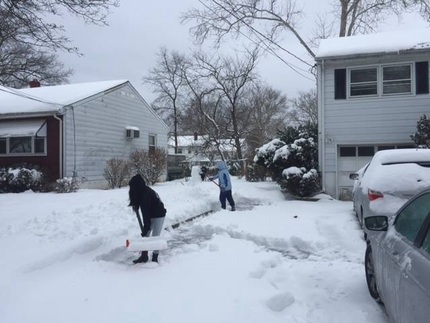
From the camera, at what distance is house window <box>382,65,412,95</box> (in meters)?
15.2

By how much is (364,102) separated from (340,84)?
1.06m

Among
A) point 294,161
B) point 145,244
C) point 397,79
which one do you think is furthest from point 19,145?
point 397,79

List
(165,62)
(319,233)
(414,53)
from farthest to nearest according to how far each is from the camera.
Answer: (165,62)
(414,53)
(319,233)

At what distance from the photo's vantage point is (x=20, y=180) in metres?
17.6

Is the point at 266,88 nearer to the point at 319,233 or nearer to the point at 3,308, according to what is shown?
the point at 319,233

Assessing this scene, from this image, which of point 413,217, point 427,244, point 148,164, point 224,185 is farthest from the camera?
point 148,164

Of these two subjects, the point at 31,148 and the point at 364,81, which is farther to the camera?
the point at 31,148

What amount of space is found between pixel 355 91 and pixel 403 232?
1275cm

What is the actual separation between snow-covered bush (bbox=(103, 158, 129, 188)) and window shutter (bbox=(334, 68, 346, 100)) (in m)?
9.85

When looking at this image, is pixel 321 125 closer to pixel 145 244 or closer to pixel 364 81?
pixel 364 81

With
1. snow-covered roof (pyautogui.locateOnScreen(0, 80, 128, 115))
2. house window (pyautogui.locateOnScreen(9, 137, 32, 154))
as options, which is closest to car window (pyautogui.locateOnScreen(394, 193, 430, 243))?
snow-covered roof (pyautogui.locateOnScreen(0, 80, 128, 115))

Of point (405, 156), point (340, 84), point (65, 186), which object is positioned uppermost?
point (340, 84)

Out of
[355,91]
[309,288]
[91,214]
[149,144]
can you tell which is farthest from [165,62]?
[309,288]

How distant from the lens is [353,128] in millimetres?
15750
